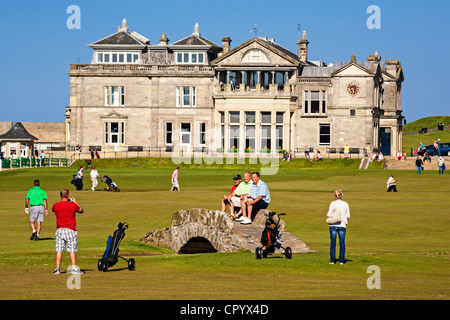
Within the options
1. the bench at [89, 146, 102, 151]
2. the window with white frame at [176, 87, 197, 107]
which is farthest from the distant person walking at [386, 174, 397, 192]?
the bench at [89, 146, 102, 151]

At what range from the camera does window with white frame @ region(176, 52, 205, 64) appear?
88688 millimetres

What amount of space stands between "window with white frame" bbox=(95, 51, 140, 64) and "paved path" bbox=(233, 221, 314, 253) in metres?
67.0

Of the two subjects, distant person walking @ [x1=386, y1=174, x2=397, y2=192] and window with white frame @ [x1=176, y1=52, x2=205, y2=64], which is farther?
window with white frame @ [x1=176, y1=52, x2=205, y2=64]

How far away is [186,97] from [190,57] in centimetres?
515

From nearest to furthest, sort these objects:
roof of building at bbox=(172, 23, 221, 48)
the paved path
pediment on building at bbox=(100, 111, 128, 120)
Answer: the paved path < pediment on building at bbox=(100, 111, 128, 120) < roof of building at bbox=(172, 23, 221, 48)

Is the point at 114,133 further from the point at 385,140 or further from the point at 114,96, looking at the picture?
the point at 385,140

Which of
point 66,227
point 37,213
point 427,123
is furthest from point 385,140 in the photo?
point 66,227

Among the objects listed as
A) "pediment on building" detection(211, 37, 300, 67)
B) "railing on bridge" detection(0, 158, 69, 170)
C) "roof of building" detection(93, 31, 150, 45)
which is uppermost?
"roof of building" detection(93, 31, 150, 45)

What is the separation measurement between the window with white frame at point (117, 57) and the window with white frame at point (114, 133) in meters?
7.43

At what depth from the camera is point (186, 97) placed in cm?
8650

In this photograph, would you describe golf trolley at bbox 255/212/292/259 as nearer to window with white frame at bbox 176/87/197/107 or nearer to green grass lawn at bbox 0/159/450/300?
green grass lawn at bbox 0/159/450/300

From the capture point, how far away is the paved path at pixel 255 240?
22984mm
